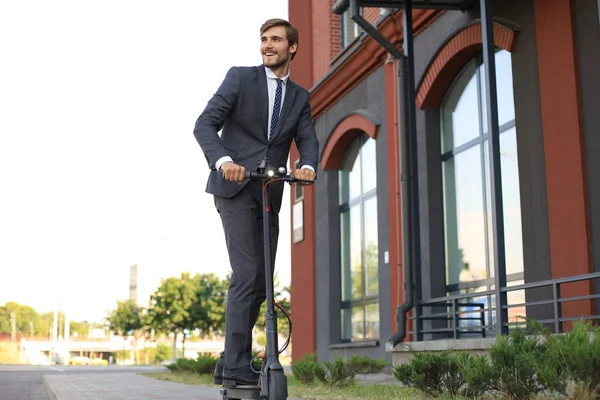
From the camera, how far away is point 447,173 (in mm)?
11281

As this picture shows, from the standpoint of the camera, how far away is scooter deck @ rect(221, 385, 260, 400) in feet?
12.1

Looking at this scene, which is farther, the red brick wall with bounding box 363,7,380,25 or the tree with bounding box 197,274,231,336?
the tree with bounding box 197,274,231,336

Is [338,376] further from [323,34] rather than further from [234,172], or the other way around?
[323,34]

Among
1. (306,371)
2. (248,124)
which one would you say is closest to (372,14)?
(306,371)

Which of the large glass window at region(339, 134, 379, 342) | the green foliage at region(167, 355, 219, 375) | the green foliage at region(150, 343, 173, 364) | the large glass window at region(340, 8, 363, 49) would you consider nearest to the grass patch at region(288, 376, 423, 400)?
the green foliage at region(167, 355, 219, 375)

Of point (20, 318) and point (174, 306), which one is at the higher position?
point (20, 318)

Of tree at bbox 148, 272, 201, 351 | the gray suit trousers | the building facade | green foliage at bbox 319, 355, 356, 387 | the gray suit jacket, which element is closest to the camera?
the gray suit trousers

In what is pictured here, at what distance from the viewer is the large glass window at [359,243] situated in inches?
534

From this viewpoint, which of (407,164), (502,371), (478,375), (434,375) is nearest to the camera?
(502,371)

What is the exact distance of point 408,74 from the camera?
10.0 meters

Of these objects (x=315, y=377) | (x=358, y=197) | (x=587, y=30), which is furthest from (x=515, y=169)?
(x=358, y=197)

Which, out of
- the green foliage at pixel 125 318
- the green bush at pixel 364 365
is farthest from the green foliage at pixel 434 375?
the green foliage at pixel 125 318

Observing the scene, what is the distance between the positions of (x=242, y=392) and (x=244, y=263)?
65 cm

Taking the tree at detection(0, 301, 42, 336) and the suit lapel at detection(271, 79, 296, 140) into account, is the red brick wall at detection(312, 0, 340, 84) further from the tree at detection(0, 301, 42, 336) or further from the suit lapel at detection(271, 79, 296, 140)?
the tree at detection(0, 301, 42, 336)
